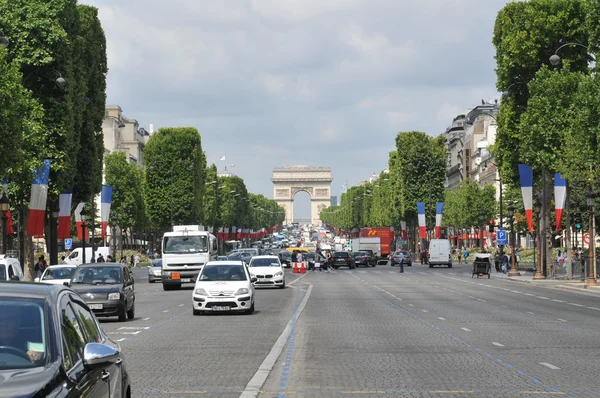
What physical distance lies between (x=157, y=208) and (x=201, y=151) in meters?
10.9

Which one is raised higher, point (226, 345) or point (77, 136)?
point (77, 136)

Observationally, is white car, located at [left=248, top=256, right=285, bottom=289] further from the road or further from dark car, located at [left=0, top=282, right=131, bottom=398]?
dark car, located at [left=0, top=282, right=131, bottom=398]

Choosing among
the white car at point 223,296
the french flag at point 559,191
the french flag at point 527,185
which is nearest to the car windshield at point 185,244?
the french flag at point 559,191

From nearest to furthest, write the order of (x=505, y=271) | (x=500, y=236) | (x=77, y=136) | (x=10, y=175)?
1. (x=10, y=175)
2. (x=77, y=136)
3. (x=500, y=236)
4. (x=505, y=271)

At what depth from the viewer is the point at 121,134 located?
17038 cm

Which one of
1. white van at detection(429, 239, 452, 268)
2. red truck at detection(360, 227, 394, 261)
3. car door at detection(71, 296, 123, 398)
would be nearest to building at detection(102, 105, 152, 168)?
red truck at detection(360, 227, 394, 261)

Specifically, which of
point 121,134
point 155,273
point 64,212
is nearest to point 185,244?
point 64,212

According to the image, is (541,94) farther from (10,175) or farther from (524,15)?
(10,175)

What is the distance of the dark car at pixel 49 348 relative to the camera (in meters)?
6.07

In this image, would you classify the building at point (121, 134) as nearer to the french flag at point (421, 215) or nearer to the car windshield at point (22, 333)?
the french flag at point (421, 215)

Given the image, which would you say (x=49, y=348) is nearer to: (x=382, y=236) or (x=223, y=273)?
(x=223, y=273)

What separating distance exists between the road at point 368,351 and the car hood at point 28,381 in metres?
6.63

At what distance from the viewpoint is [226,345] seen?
798 inches

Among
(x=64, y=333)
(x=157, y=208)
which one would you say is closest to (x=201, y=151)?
(x=157, y=208)
